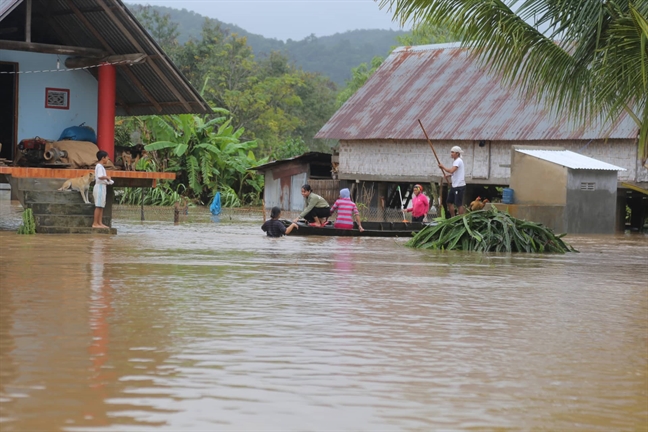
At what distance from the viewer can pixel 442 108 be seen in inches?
1222

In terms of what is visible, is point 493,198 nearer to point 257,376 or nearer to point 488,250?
point 488,250

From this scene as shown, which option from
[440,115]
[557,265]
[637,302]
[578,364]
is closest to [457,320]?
[578,364]

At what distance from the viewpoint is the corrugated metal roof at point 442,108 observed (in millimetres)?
28078

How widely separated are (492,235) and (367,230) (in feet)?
Result: 12.6

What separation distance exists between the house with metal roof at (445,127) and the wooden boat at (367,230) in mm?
7162

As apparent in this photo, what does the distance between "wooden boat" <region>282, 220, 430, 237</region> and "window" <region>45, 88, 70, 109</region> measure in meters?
5.30

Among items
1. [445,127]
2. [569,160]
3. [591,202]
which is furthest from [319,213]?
[445,127]

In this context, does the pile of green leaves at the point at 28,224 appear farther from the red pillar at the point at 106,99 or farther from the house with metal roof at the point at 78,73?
the red pillar at the point at 106,99

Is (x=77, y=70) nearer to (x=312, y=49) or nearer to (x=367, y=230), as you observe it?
(x=367, y=230)

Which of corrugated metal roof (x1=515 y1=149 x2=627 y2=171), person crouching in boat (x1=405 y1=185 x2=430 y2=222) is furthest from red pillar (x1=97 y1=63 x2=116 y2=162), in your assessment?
corrugated metal roof (x1=515 y1=149 x2=627 y2=171)

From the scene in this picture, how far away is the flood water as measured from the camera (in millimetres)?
4473

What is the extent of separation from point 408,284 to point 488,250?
18.6ft

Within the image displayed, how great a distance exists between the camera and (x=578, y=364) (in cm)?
581

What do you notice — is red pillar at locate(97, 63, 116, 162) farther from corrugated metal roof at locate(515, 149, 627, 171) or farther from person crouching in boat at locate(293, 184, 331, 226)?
corrugated metal roof at locate(515, 149, 627, 171)
